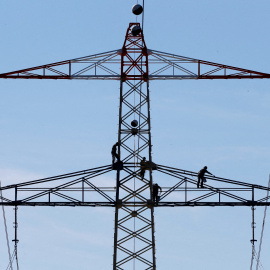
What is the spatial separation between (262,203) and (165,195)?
5.36 meters

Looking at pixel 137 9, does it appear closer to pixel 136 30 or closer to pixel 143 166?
pixel 136 30

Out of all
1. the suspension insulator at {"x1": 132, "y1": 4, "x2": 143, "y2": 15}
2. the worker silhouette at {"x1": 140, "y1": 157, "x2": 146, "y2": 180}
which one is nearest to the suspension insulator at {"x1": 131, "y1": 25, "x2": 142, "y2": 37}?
the suspension insulator at {"x1": 132, "y1": 4, "x2": 143, "y2": 15}

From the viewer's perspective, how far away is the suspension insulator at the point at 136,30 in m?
134

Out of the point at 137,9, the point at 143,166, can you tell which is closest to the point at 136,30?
the point at 137,9

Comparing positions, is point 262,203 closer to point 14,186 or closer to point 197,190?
point 197,190

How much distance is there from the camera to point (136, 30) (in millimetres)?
134500

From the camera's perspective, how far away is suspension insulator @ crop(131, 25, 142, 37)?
441 feet

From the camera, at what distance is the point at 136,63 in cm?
13500

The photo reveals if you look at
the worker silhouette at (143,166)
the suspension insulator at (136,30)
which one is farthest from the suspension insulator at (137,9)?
the worker silhouette at (143,166)

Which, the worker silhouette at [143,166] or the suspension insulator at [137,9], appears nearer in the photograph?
the worker silhouette at [143,166]

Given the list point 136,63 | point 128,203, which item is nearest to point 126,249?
point 128,203

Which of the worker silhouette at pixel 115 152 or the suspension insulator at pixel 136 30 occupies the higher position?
the suspension insulator at pixel 136 30

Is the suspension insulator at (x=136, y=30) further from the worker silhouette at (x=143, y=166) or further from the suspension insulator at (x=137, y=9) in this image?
the worker silhouette at (x=143, y=166)

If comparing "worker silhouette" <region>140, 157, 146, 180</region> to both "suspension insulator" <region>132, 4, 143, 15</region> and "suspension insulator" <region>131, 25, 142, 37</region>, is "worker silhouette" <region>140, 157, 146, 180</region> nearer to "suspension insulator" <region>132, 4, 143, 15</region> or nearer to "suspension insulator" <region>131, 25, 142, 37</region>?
"suspension insulator" <region>131, 25, 142, 37</region>
